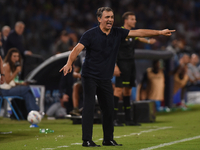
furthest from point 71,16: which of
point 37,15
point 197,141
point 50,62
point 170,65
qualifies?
point 197,141

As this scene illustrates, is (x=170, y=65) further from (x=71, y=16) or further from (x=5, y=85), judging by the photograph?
(x=71, y=16)

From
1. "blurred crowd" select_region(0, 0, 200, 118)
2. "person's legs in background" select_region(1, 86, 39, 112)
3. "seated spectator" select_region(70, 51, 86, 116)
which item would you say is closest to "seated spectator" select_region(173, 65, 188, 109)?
"blurred crowd" select_region(0, 0, 200, 118)

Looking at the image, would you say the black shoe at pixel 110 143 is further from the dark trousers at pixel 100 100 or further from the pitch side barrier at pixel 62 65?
the pitch side barrier at pixel 62 65

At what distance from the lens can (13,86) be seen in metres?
10.8

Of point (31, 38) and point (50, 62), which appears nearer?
point (50, 62)

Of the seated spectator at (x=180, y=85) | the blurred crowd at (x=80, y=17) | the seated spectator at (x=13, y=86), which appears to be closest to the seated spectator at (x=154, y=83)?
the seated spectator at (x=180, y=85)

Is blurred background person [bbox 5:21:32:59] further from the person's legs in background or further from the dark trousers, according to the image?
the dark trousers

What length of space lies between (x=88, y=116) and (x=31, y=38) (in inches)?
519

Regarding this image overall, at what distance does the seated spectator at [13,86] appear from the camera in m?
10.6

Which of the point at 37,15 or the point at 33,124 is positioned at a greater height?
the point at 37,15

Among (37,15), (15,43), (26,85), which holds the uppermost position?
(37,15)

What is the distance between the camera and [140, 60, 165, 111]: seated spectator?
13984mm

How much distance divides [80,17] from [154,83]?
31.8 ft

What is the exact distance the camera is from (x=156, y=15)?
2458 centimetres
